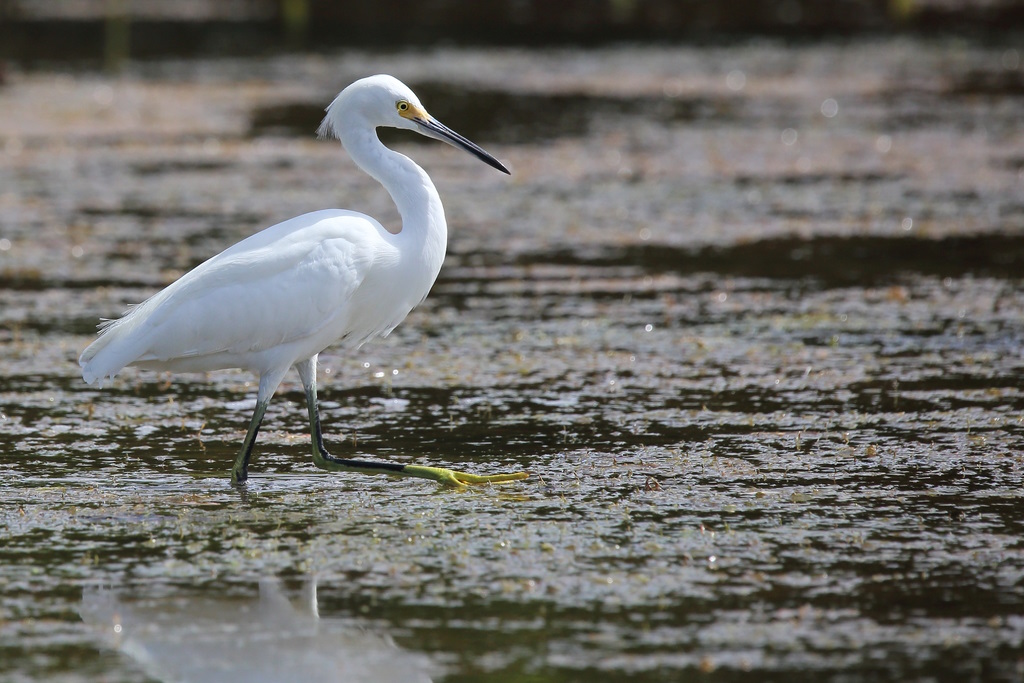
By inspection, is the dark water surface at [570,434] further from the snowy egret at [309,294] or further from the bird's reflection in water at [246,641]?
the snowy egret at [309,294]

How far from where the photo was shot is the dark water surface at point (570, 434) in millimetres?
4570

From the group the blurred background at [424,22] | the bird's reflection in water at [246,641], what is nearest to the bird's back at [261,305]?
the bird's reflection in water at [246,641]

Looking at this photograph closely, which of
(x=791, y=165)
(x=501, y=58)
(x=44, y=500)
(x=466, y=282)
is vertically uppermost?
(x=501, y=58)

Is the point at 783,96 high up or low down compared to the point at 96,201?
up

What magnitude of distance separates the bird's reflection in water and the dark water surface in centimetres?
1

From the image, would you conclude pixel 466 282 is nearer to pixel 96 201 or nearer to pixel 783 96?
pixel 96 201

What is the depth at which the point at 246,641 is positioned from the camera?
457 cm

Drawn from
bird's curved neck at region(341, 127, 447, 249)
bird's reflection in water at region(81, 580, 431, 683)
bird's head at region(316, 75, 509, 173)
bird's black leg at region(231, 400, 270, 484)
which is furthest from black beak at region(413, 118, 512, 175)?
bird's reflection in water at region(81, 580, 431, 683)

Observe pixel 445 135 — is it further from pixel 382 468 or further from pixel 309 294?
pixel 382 468

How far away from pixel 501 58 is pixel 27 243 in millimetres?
14121

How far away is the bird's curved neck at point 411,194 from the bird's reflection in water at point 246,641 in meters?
1.90

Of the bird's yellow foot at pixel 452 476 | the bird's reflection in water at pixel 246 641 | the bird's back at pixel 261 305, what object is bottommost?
the bird's reflection in water at pixel 246 641

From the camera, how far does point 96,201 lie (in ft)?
45.3

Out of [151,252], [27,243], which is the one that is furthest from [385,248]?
[27,243]
